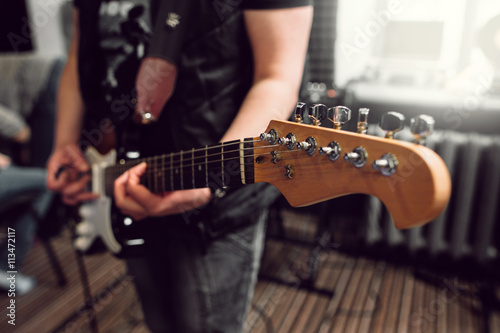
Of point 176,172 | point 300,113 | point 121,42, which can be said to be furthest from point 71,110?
point 300,113

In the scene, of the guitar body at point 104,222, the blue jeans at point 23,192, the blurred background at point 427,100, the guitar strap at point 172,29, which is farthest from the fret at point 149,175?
the blue jeans at point 23,192

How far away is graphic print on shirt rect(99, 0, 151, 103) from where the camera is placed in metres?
0.82

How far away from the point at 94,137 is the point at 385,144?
39.5 inches

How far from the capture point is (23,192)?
1923mm

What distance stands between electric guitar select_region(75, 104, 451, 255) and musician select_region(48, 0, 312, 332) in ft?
0.27

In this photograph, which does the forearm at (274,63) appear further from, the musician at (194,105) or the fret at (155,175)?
the fret at (155,175)

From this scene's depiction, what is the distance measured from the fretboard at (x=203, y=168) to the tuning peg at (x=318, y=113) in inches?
4.0

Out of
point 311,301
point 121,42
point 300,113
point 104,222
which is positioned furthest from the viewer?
point 311,301

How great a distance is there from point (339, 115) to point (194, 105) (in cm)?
40

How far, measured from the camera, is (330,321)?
1698 mm

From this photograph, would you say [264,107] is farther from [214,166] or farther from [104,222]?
[104,222]

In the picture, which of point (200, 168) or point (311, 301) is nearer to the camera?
point (200, 168)

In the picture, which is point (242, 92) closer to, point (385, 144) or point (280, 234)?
point (385, 144)

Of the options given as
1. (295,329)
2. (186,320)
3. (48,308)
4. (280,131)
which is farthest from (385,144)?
(48,308)
